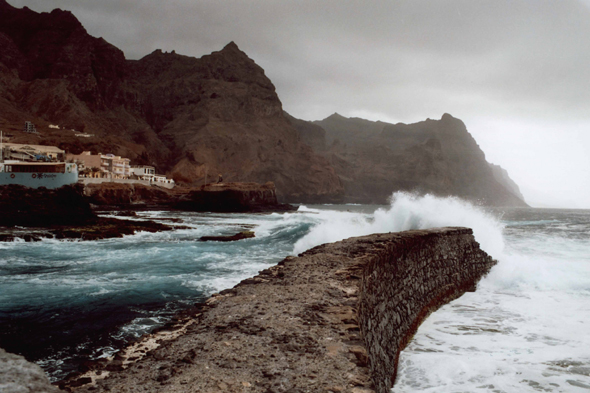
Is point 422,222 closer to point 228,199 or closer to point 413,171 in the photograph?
point 228,199

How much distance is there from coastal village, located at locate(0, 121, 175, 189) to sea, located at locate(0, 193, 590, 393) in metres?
14.1

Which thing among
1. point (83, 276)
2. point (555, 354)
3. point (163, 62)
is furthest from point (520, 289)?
point (163, 62)

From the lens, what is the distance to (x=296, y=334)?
3.98m

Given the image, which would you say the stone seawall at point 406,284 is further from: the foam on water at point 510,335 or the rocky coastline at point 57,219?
the rocky coastline at point 57,219

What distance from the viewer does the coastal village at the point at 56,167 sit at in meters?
29.3

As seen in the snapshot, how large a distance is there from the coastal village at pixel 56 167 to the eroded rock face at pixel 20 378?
30539 mm

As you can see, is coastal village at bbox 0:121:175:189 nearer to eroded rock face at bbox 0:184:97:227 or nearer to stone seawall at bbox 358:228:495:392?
eroded rock face at bbox 0:184:97:227

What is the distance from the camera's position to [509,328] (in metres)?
7.91

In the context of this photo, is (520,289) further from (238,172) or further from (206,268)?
(238,172)

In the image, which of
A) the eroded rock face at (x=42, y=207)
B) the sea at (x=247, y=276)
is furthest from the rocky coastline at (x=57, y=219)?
the sea at (x=247, y=276)

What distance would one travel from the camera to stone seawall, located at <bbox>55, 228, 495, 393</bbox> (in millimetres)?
3084

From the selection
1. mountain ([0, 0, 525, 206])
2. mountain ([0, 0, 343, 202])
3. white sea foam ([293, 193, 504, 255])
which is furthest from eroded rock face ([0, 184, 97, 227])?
mountain ([0, 0, 343, 202])

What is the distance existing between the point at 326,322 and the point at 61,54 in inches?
4868

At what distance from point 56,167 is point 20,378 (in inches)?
1279
